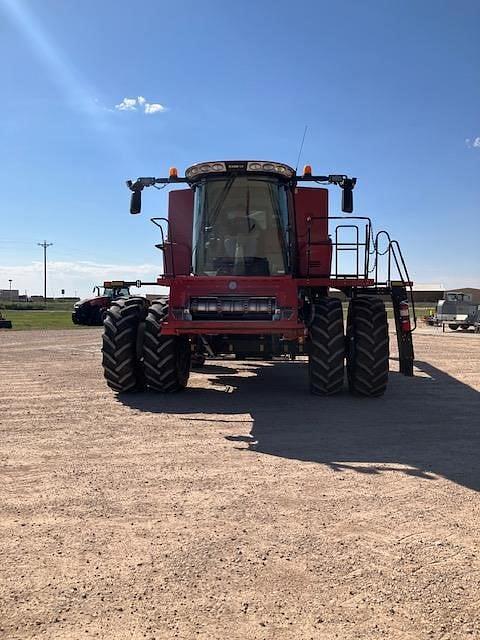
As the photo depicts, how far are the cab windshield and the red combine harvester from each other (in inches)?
0.6

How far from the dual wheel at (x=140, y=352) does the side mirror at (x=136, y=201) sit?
1.64 metres

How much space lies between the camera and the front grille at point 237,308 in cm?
797

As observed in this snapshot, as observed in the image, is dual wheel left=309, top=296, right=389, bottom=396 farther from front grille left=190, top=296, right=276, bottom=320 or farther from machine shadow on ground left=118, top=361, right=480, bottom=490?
front grille left=190, top=296, right=276, bottom=320

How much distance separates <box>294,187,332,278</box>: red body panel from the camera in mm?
9555

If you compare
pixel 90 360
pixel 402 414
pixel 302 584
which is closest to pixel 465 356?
pixel 402 414

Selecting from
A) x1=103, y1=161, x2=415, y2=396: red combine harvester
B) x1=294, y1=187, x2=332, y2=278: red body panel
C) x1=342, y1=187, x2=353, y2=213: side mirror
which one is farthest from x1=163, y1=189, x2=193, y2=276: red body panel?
x1=342, y1=187, x2=353, y2=213: side mirror

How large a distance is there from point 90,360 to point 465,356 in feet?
32.7

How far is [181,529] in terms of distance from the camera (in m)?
3.67

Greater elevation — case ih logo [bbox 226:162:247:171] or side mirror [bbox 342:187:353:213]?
case ih logo [bbox 226:162:247:171]

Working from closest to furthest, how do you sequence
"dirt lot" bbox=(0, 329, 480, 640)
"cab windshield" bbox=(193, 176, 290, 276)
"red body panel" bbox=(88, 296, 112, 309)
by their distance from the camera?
"dirt lot" bbox=(0, 329, 480, 640), "cab windshield" bbox=(193, 176, 290, 276), "red body panel" bbox=(88, 296, 112, 309)

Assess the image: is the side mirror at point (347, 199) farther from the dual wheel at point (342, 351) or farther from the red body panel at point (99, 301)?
the red body panel at point (99, 301)

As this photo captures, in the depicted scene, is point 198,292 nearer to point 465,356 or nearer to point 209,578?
point 209,578

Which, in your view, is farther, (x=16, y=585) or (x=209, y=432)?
(x=209, y=432)

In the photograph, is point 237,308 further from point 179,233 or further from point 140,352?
point 179,233
